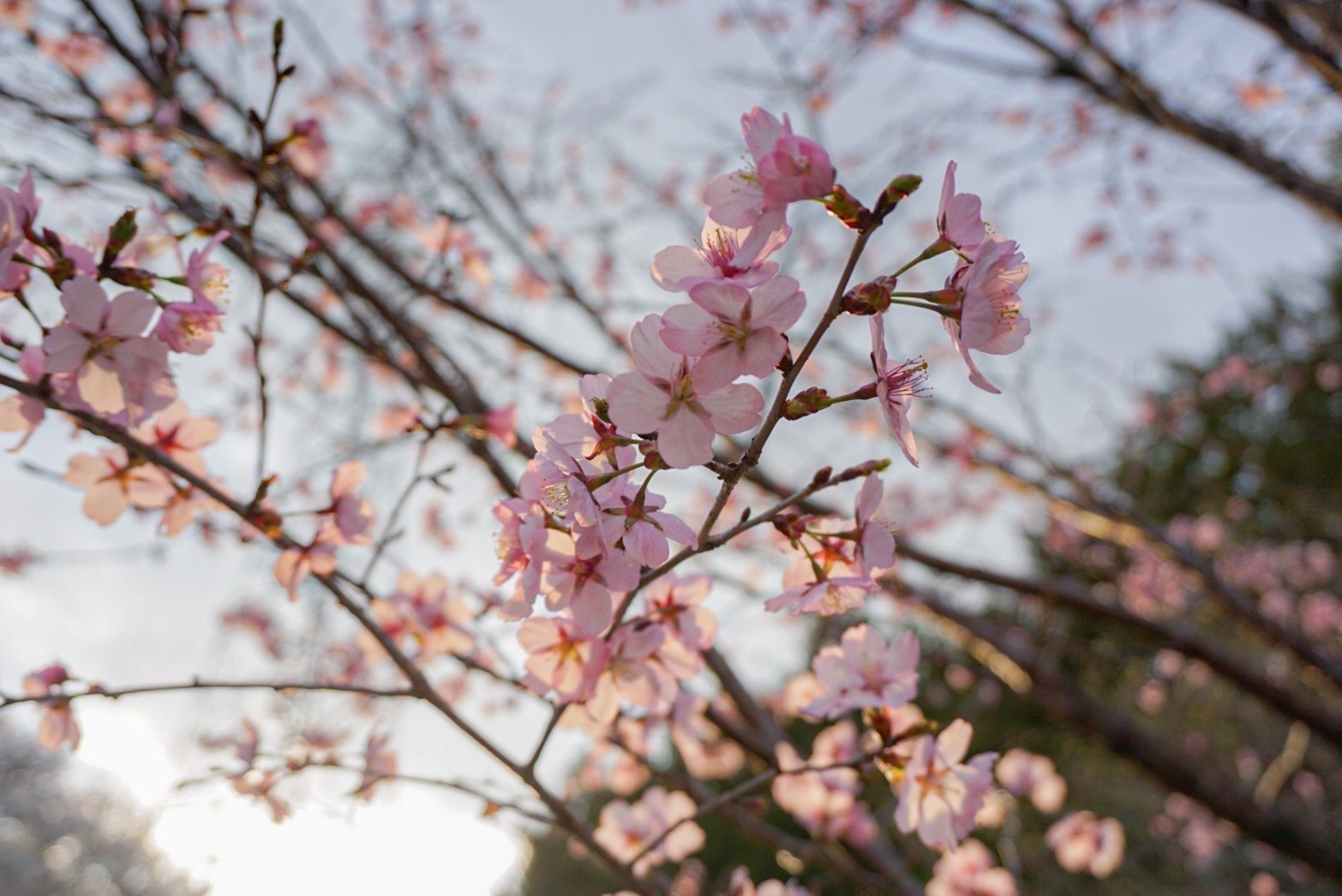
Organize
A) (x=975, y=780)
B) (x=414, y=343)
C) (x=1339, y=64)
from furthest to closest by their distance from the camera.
Result: (x=1339, y=64) → (x=414, y=343) → (x=975, y=780)

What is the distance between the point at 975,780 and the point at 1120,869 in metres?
14.0

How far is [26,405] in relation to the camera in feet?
3.88

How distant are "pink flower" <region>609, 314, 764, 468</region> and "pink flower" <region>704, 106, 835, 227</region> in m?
0.15

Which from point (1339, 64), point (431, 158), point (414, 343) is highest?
point (431, 158)

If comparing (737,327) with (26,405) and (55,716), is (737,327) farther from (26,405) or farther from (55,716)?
(55,716)

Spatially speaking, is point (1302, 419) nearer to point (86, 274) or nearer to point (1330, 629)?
point (1330, 629)

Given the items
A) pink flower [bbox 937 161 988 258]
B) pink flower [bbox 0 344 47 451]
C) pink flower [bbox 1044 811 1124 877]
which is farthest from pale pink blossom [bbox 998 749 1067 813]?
pink flower [bbox 0 344 47 451]

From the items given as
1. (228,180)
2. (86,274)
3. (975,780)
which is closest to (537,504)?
Answer: (86,274)

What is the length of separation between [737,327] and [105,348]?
3.08 feet

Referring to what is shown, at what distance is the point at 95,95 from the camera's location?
2453 mm

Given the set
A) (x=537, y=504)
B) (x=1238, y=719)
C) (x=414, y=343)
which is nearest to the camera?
(x=537, y=504)

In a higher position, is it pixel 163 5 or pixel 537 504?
pixel 163 5

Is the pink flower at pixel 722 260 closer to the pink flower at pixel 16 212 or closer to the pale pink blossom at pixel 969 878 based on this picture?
the pink flower at pixel 16 212

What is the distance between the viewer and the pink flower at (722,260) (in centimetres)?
81
